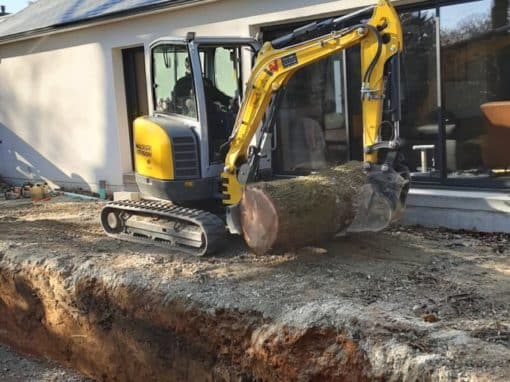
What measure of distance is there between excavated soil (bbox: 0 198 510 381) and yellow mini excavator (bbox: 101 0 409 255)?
410 millimetres

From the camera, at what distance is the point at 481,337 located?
12.8 feet

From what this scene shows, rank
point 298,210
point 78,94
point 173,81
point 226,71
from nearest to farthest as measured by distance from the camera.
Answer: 1. point 298,210
2. point 173,81
3. point 226,71
4. point 78,94

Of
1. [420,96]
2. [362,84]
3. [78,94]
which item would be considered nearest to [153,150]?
[362,84]

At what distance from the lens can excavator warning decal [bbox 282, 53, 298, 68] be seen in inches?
245

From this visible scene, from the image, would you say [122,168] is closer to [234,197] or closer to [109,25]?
[109,25]

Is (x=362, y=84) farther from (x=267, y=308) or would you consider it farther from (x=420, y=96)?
(x=267, y=308)

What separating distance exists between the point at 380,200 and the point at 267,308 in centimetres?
179

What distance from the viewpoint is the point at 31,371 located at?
21.3ft

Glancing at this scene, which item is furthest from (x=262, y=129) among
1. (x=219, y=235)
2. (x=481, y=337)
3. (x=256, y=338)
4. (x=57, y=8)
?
(x=57, y=8)

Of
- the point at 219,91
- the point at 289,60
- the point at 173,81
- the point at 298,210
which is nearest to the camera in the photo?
the point at 298,210

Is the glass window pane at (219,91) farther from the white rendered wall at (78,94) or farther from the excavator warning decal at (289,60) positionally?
the white rendered wall at (78,94)

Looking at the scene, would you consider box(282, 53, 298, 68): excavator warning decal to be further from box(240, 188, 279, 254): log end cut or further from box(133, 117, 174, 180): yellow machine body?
box(133, 117, 174, 180): yellow machine body

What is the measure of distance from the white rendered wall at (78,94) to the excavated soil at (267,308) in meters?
3.80

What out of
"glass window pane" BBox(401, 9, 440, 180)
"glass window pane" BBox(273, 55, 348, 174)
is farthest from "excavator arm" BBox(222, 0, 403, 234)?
"glass window pane" BBox(273, 55, 348, 174)
